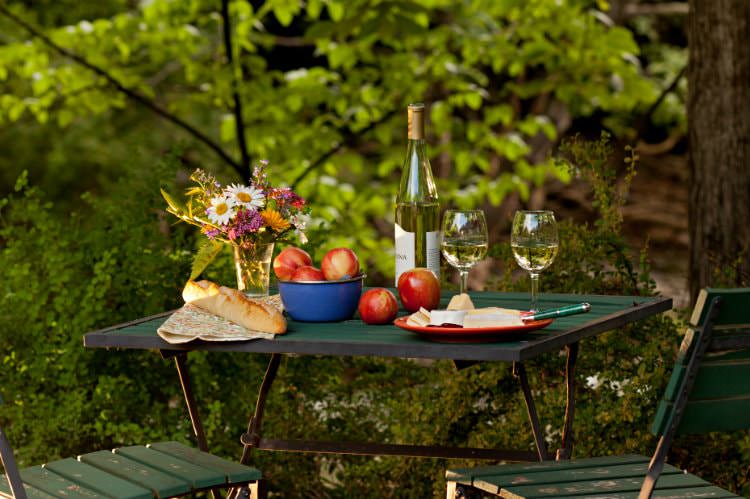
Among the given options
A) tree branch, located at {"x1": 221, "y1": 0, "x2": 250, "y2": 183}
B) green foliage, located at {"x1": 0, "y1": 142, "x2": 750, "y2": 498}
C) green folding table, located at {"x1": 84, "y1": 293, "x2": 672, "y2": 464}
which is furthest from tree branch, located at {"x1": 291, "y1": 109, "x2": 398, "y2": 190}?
green folding table, located at {"x1": 84, "y1": 293, "x2": 672, "y2": 464}

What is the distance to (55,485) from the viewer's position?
92.0 inches

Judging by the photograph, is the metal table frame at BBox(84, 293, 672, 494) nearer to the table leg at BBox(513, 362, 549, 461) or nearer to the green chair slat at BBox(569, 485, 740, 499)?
the table leg at BBox(513, 362, 549, 461)

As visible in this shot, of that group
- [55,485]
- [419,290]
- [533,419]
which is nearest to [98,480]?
[55,485]

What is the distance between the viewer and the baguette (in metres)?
2.27

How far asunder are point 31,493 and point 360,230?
3.55 metres

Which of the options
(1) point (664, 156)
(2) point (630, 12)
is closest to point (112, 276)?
(2) point (630, 12)

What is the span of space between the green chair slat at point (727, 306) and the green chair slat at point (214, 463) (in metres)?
0.99

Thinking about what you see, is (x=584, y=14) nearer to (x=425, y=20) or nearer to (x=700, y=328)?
(x=425, y=20)

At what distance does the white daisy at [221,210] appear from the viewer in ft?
8.14

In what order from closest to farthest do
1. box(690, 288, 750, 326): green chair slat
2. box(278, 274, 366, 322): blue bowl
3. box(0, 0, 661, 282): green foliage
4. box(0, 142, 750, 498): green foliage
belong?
box(690, 288, 750, 326): green chair slat < box(278, 274, 366, 322): blue bowl < box(0, 142, 750, 498): green foliage < box(0, 0, 661, 282): green foliage

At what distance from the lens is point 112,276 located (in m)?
3.98

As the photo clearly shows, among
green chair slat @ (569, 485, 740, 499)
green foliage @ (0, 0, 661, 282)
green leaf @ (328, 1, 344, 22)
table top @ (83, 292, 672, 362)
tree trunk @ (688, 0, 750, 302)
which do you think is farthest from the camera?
green foliage @ (0, 0, 661, 282)

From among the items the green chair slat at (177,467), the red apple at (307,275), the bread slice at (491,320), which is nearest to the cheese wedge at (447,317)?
the bread slice at (491,320)

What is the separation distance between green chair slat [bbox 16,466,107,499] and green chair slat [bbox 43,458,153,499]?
0.01 metres
